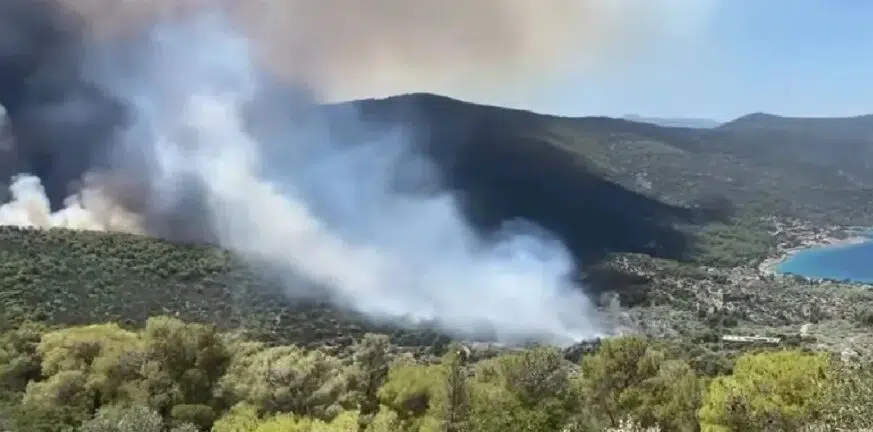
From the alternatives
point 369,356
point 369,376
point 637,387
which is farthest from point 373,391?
point 637,387

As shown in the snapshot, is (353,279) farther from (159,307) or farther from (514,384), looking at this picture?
(514,384)

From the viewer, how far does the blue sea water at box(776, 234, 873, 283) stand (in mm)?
163500

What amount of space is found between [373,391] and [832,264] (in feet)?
563

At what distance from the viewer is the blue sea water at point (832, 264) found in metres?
164

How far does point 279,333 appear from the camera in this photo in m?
74.9

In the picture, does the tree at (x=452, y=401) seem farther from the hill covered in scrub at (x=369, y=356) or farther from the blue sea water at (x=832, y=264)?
the blue sea water at (x=832, y=264)

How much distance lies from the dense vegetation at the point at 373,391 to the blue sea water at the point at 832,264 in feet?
480

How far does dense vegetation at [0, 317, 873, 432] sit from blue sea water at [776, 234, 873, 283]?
146 metres

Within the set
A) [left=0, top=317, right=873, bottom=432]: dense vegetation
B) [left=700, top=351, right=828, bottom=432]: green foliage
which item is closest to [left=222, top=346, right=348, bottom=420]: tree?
[left=0, top=317, right=873, bottom=432]: dense vegetation

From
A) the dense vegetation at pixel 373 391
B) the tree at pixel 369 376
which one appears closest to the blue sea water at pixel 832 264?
the tree at pixel 369 376

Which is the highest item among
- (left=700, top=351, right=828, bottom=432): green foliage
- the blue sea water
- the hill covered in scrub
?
(left=700, top=351, right=828, bottom=432): green foliage

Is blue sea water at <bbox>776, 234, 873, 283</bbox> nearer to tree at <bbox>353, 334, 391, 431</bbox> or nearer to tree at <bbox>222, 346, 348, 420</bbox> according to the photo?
tree at <bbox>353, 334, 391, 431</bbox>

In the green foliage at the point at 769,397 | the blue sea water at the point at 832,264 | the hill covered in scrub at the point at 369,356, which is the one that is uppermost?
the green foliage at the point at 769,397

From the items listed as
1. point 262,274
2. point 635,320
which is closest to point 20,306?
point 262,274
